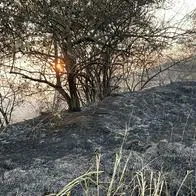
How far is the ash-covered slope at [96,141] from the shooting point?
10.9 ft

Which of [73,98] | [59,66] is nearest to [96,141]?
[73,98]

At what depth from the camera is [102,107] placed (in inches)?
191

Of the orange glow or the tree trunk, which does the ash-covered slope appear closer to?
the tree trunk

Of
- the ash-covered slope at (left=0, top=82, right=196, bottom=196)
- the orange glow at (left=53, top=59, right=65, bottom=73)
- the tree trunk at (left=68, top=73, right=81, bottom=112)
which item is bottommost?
the ash-covered slope at (left=0, top=82, right=196, bottom=196)

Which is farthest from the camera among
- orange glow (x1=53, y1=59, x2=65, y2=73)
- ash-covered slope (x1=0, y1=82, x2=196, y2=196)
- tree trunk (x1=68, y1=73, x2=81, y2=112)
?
orange glow (x1=53, y1=59, x2=65, y2=73)

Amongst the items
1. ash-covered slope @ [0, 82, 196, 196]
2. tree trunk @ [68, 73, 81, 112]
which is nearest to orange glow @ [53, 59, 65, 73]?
tree trunk @ [68, 73, 81, 112]

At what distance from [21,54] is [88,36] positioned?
Answer: 0.87 m

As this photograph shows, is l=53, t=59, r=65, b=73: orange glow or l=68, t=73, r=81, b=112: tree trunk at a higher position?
l=53, t=59, r=65, b=73: orange glow

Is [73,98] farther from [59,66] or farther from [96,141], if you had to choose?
[96,141]

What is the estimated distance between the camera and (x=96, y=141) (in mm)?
3916

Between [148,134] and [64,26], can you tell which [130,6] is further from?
[148,134]

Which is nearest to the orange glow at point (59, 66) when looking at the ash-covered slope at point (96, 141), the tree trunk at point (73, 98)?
the tree trunk at point (73, 98)

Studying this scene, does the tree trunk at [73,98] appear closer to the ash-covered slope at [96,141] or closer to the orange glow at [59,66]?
the orange glow at [59,66]

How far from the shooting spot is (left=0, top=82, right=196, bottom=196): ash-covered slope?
3309 millimetres
